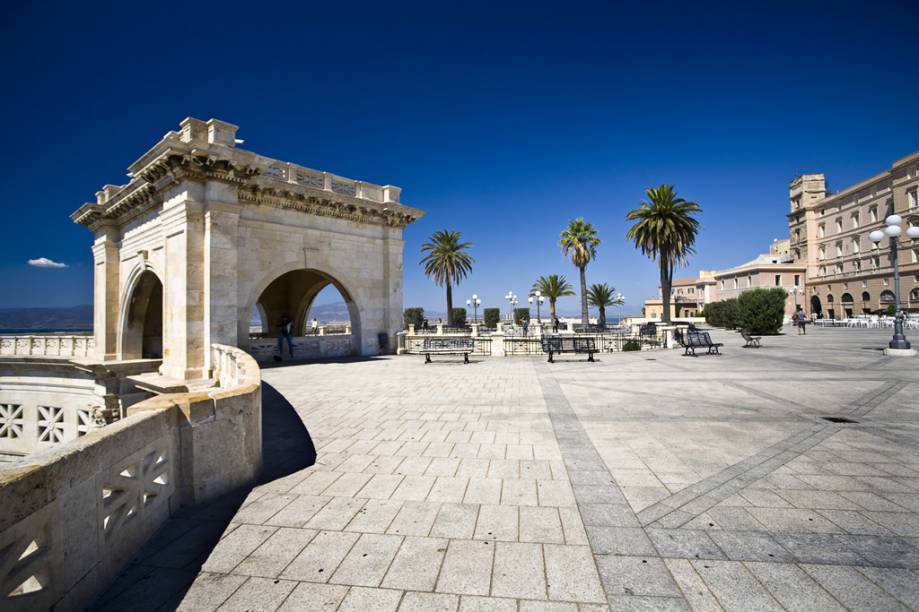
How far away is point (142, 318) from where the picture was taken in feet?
64.1

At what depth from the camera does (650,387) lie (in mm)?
9359

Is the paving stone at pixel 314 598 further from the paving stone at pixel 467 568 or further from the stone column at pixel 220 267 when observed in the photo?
the stone column at pixel 220 267

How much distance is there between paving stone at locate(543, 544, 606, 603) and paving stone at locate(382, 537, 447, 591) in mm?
793

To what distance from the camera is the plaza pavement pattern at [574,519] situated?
257cm

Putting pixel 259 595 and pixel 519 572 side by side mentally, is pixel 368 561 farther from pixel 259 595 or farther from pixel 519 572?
pixel 519 572

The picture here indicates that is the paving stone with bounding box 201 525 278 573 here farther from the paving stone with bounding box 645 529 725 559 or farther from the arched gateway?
the arched gateway

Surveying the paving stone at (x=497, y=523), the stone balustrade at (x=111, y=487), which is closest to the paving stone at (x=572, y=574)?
the paving stone at (x=497, y=523)

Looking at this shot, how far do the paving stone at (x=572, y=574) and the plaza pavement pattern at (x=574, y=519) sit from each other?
0.04 feet

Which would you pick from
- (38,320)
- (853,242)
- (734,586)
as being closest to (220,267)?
(734,586)

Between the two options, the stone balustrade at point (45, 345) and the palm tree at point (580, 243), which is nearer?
the stone balustrade at point (45, 345)

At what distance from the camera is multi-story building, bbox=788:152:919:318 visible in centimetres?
4325

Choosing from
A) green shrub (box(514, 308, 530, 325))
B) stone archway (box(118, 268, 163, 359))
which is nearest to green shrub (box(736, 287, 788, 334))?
green shrub (box(514, 308, 530, 325))

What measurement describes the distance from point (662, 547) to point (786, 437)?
3.86m

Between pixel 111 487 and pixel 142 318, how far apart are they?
69.7 feet
